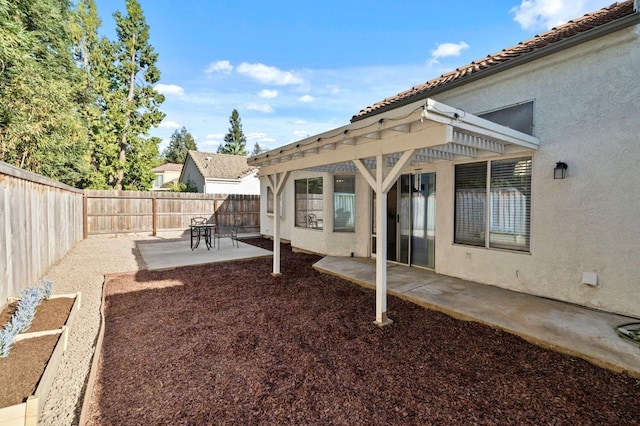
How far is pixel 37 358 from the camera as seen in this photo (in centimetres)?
275

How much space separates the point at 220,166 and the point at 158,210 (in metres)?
9.64

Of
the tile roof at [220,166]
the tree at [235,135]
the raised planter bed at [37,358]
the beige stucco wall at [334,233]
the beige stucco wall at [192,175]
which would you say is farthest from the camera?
the tree at [235,135]

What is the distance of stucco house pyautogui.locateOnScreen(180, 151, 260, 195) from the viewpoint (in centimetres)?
2137

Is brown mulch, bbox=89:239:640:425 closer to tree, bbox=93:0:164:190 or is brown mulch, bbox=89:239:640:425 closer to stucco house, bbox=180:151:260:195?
tree, bbox=93:0:164:190

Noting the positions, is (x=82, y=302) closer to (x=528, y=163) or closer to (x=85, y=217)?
(x=528, y=163)

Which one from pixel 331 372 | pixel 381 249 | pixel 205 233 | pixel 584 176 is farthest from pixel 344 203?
pixel 331 372

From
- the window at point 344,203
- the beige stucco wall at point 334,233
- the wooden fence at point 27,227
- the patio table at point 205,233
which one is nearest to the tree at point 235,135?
the patio table at point 205,233

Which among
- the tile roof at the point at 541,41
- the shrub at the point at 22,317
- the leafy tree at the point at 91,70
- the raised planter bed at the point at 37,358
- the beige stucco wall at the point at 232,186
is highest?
the leafy tree at the point at 91,70

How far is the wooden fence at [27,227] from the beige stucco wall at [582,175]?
779 cm

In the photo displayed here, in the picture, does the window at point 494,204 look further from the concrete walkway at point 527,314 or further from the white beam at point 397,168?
the white beam at point 397,168

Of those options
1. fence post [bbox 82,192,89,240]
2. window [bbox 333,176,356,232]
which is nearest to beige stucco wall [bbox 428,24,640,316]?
window [bbox 333,176,356,232]

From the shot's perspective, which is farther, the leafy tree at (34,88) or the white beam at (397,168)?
the leafy tree at (34,88)

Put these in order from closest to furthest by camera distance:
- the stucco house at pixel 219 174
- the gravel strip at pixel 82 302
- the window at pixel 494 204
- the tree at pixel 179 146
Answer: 1. the gravel strip at pixel 82 302
2. the window at pixel 494 204
3. the stucco house at pixel 219 174
4. the tree at pixel 179 146

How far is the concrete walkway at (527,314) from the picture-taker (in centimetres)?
312
